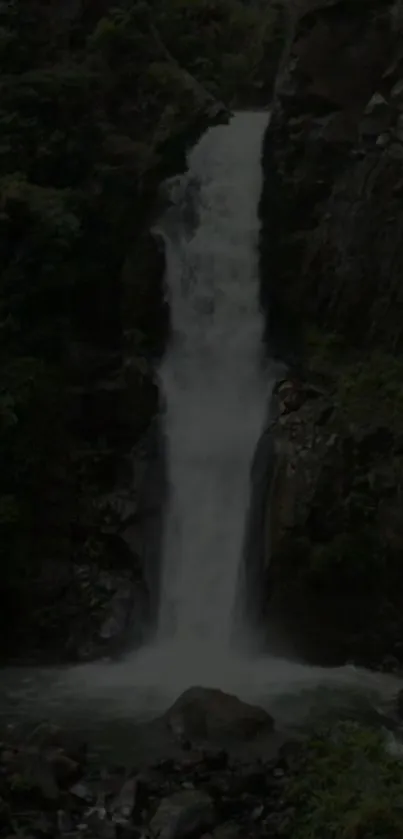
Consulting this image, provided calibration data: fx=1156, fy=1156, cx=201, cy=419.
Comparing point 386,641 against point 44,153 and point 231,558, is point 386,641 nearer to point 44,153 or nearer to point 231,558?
point 231,558

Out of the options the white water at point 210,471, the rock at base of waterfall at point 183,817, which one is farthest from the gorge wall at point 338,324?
the rock at base of waterfall at point 183,817

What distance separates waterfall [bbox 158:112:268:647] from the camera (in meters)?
18.4

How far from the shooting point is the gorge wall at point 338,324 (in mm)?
17641

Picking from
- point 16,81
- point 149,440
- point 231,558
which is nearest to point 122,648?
point 231,558

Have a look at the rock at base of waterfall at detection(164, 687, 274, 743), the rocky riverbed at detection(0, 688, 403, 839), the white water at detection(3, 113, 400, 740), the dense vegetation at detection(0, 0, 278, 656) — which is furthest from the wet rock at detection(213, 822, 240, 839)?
the dense vegetation at detection(0, 0, 278, 656)

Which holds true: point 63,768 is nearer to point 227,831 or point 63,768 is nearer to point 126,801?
point 126,801

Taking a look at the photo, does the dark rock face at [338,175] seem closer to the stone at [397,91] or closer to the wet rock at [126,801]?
the stone at [397,91]

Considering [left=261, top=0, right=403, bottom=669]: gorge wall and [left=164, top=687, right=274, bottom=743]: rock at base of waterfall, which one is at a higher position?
[left=261, top=0, right=403, bottom=669]: gorge wall

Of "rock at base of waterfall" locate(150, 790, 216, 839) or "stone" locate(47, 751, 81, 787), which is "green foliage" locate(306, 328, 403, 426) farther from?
"rock at base of waterfall" locate(150, 790, 216, 839)

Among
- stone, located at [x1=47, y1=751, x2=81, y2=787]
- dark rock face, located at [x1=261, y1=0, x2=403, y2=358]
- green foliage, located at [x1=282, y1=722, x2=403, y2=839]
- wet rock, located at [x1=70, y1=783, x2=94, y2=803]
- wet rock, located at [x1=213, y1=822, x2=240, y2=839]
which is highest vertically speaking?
dark rock face, located at [x1=261, y1=0, x2=403, y2=358]

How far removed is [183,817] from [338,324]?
11.5 metres

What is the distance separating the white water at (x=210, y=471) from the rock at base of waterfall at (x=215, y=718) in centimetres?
60

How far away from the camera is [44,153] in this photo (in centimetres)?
2109

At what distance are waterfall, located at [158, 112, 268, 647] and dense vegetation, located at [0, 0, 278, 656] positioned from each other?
2.12ft
